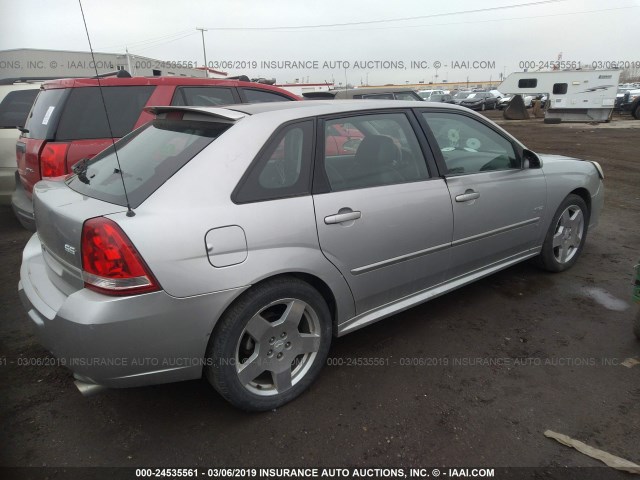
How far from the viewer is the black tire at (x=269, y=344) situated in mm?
2176

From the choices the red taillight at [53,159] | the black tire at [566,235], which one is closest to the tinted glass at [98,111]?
the red taillight at [53,159]

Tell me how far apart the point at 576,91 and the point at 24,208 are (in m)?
23.1

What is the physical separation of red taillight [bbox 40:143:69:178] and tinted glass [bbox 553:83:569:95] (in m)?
22.7

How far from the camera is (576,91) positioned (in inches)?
828

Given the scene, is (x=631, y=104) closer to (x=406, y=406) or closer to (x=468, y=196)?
(x=468, y=196)

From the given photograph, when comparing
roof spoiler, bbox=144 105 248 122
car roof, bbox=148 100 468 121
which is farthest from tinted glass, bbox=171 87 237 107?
roof spoiler, bbox=144 105 248 122

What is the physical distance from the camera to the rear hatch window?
7.27 ft

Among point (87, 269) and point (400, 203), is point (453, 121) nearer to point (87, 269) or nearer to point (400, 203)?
point (400, 203)

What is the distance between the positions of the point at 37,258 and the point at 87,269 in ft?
2.84

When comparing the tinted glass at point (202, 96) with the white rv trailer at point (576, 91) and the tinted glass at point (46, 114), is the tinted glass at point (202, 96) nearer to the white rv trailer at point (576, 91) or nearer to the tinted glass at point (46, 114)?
the tinted glass at point (46, 114)

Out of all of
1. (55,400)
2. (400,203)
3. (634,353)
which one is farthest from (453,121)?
(55,400)

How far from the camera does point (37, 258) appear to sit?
2639 millimetres

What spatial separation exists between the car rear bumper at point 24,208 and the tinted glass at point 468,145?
3484 mm

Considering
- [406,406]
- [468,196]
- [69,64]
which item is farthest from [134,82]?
[69,64]
